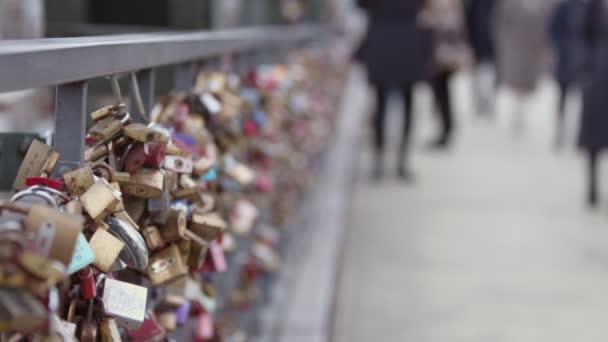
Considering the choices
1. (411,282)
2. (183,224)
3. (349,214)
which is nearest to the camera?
(183,224)

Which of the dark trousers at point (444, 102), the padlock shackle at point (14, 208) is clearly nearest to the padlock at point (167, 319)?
the padlock shackle at point (14, 208)

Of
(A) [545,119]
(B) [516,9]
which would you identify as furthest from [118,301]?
(A) [545,119]

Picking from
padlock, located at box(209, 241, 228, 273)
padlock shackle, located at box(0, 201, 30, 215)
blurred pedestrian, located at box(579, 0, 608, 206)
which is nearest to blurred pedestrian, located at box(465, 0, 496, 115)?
blurred pedestrian, located at box(579, 0, 608, 206)

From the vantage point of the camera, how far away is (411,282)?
4.90 m

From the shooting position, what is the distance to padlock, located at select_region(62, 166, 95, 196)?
4.84 ft

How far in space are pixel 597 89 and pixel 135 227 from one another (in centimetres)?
508

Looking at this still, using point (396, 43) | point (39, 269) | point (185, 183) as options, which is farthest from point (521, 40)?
point (39, 269)

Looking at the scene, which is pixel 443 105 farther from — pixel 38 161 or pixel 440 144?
pixel 38 161

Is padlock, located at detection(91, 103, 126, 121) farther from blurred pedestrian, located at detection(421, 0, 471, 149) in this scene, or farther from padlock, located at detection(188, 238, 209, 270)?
blurred pedestrian, located at detection(421, 0, 471, 149)

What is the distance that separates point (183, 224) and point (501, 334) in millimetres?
2460

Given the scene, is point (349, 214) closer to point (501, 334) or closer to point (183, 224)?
point (501, 334)

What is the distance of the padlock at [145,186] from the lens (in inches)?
67.7

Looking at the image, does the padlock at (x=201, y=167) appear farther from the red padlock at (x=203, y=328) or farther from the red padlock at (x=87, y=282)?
the red padlock at (x=87, y=282)

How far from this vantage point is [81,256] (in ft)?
4.35
